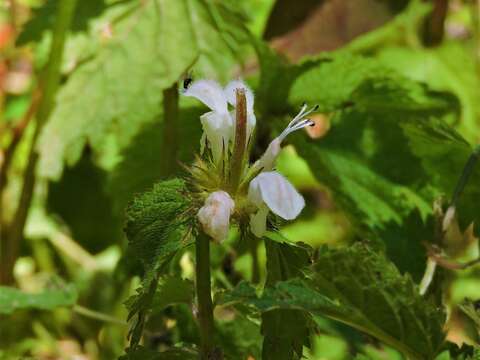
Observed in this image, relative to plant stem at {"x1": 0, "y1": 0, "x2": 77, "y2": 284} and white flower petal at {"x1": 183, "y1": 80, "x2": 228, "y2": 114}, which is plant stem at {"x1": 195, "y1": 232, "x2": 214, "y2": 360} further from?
plant stem at {"x1": 0, "y1": 0, "x2": 77, "y2": 284}

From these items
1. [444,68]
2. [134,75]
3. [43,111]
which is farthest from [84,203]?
[444,68]

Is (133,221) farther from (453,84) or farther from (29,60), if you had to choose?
(29,60)

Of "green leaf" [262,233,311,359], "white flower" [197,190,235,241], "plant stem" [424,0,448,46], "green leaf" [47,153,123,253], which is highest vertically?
"white flower" [197,190,235,241]

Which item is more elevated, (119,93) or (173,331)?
(119,93)

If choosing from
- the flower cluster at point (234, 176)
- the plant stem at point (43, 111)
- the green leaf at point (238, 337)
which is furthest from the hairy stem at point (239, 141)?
the plant stem at point (43, 111)

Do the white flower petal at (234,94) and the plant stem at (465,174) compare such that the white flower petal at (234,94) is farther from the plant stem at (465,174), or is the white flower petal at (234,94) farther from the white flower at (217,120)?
the plant stem at (465,174)

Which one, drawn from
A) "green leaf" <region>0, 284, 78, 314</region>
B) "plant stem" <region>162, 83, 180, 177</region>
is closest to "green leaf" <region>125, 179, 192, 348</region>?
"green leaf" <region>0, 284, 78, 314</region>

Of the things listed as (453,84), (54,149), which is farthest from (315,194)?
(54,149)
